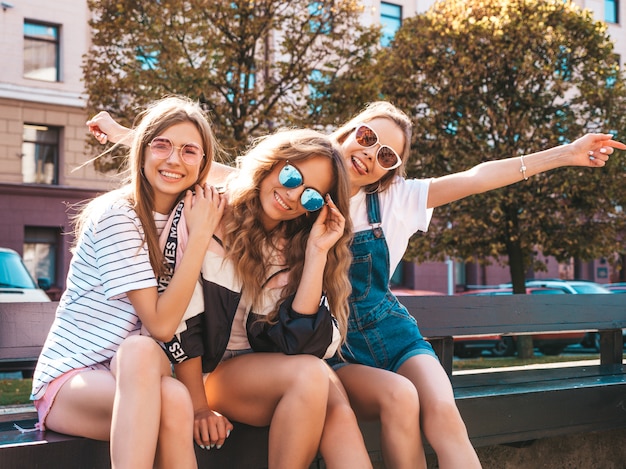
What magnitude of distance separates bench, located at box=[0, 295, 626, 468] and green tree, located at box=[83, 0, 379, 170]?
26.1 feet

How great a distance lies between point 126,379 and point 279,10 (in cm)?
1240

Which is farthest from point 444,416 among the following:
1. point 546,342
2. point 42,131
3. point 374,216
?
point 42,131

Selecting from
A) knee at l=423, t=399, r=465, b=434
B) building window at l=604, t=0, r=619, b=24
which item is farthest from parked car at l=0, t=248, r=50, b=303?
building window at l=604, t=0, r=619, b=24

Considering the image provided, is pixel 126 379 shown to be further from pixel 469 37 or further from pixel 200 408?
pixel 469 37

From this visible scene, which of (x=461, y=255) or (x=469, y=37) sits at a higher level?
(x=469, y=37)

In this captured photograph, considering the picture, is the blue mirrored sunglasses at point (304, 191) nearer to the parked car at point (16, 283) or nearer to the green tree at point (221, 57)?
the parked car at point (16, 283)

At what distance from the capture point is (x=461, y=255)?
1566 centimetres

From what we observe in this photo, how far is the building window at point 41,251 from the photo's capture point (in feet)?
75.7

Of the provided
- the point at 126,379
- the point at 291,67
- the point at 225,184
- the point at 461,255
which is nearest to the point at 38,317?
the point at 225,184

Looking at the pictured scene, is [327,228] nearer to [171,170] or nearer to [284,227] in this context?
[284,227]

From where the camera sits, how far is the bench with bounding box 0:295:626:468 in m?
3.08

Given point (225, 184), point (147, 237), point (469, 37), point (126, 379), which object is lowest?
point (126, 379)

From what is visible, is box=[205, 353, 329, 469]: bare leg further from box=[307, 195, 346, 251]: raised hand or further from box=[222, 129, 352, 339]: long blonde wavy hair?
box=[307, 195, 346, 251]: raised hand

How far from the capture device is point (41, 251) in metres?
23.3
